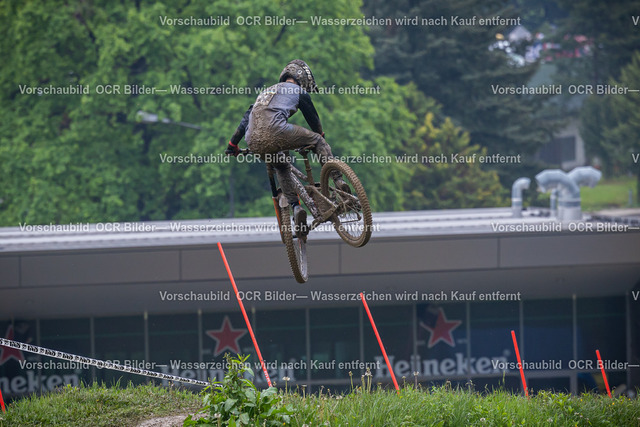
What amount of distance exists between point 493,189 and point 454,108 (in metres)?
7.97

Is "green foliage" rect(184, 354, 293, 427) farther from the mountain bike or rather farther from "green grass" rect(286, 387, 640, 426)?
the mountain bike

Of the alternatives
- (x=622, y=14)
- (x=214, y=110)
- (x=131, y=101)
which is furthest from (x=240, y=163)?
(x=622, y=14)

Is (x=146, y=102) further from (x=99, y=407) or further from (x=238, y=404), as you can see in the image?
(x=238, y=404)

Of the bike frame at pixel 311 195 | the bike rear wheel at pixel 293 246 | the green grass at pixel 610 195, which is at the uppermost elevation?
the green grass at pixel 610 195

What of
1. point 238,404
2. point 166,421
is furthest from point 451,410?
point 166,421

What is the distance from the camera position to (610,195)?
63.9 meters

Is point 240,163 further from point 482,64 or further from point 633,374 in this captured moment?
point 482,64

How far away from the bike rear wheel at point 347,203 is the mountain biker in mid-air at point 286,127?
0.11 metres

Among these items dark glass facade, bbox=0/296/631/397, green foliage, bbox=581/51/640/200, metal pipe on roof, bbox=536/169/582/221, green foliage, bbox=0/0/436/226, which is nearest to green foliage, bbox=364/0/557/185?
green foliage, bbox=581/51/640/200

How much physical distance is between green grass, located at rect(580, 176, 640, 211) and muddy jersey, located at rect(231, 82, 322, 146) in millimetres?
51859

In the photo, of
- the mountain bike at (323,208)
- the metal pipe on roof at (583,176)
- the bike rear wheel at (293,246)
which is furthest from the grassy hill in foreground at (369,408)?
the metal pipe on roof at (583,176)

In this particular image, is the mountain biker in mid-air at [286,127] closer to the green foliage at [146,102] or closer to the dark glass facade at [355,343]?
the dark glass facade at [355,343]

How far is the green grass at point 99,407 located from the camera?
14.5 meters

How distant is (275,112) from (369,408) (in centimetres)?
513
